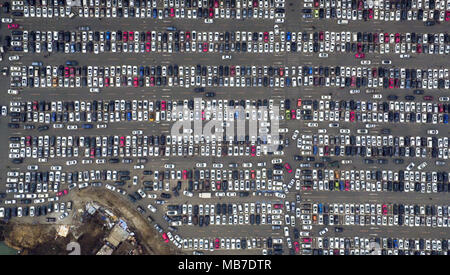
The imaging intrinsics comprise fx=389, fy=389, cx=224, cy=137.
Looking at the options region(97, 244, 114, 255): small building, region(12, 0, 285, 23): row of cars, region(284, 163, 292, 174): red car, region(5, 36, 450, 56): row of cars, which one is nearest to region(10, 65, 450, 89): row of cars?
region(5, 36, 450, 56): row of cars

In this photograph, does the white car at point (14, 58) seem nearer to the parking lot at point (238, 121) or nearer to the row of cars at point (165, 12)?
the parking lot at point (238, 121)

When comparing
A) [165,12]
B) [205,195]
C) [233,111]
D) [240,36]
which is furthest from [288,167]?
[165,12]

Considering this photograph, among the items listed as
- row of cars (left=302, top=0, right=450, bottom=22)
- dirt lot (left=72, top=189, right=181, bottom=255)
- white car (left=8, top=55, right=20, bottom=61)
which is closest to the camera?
dirt lot (left=72, top=189, right=181, bottom=255)

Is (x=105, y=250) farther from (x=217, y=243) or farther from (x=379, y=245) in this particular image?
(x=379, y=245)

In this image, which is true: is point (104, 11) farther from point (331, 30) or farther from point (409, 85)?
point (409, 85)

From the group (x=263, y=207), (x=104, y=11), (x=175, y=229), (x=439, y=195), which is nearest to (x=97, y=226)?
(x=175, y=229)

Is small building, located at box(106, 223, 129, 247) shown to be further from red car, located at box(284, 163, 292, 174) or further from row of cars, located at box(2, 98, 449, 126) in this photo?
red car, located at box(284, 163, 292, 174)
